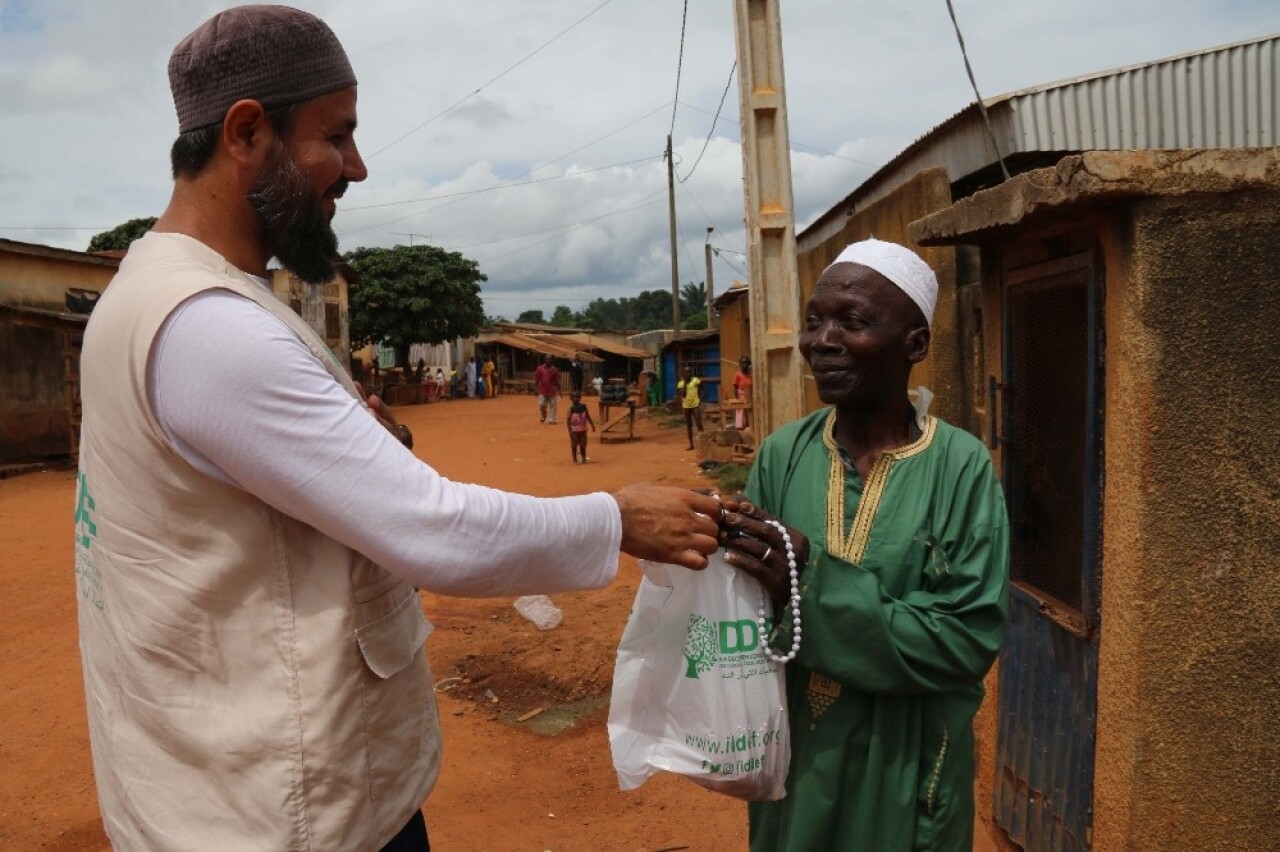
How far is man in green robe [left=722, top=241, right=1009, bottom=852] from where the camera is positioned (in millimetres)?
1819

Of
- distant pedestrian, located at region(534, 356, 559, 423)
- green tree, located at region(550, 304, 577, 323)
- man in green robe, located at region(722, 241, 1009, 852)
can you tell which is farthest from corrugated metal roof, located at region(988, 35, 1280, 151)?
green tree, located at region(550, 304, 577, 323)

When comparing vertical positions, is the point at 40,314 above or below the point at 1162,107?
below

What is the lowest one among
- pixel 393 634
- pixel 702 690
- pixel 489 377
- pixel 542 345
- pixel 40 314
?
pixel 489 377

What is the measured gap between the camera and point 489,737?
498 cm

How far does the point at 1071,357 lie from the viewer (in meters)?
3.23

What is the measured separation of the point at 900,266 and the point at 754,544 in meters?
0.75

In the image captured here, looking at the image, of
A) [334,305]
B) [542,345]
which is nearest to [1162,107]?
[334,305]

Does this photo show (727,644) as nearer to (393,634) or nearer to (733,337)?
(393,634)

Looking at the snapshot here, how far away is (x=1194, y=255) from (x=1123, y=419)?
48 centimetres

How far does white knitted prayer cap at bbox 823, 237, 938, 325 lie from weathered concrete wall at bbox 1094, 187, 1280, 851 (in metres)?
0.82

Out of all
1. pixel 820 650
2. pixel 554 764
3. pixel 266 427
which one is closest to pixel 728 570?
pixel 820 650

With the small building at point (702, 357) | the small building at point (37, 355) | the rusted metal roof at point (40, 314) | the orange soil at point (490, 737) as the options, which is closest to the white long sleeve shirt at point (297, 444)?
the orange soil at point (490, 737)

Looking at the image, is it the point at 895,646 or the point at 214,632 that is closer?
the point at 214,632

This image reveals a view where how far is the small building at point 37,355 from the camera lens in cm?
1539
